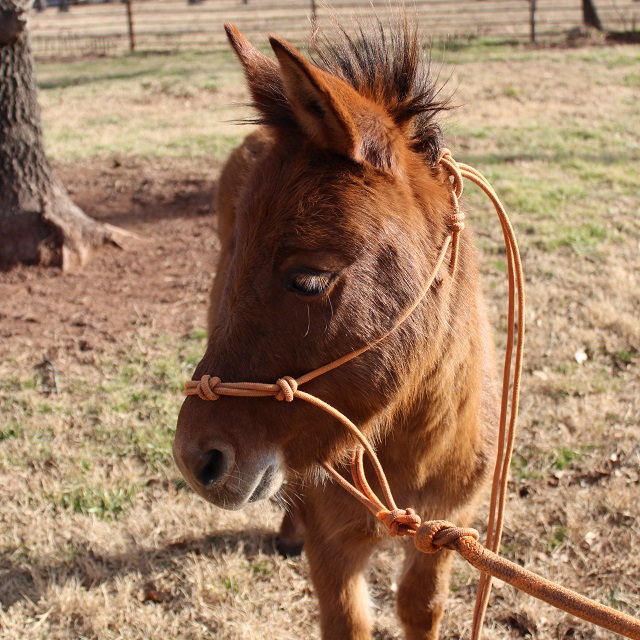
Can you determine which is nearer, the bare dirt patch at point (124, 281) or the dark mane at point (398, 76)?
the dark mane at point (398, 76)

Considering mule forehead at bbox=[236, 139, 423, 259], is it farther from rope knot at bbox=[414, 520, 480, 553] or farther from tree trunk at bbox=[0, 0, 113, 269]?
tree trunk at bbox=[0, 0, 113, 269]

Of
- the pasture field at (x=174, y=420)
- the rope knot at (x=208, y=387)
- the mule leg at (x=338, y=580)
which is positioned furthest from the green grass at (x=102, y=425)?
the rope knot at (x=208, y=387)

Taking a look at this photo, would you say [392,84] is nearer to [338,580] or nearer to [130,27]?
[338,580]

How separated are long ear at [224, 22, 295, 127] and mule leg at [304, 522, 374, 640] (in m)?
1.54

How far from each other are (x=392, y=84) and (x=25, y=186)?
191 inches

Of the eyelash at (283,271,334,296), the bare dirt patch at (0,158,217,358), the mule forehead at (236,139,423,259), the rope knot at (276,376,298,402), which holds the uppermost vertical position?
the mule forehead at (236,139,423,259)

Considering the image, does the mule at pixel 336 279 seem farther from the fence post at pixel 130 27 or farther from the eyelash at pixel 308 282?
the fence post at pixel 130 27

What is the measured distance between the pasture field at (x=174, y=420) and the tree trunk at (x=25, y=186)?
0.25 m

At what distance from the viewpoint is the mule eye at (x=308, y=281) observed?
6.27 feet

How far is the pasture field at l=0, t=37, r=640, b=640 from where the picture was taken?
A: 3.27 metres

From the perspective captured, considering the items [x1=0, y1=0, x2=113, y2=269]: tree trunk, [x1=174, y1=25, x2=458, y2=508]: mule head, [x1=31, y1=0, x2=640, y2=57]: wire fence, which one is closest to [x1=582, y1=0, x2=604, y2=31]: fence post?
[x1=31, y1=0, x2=640, y2=57]: wire fence

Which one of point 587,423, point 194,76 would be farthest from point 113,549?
point 194,76

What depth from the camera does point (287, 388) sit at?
190 centimetres

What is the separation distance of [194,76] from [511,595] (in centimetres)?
1329
